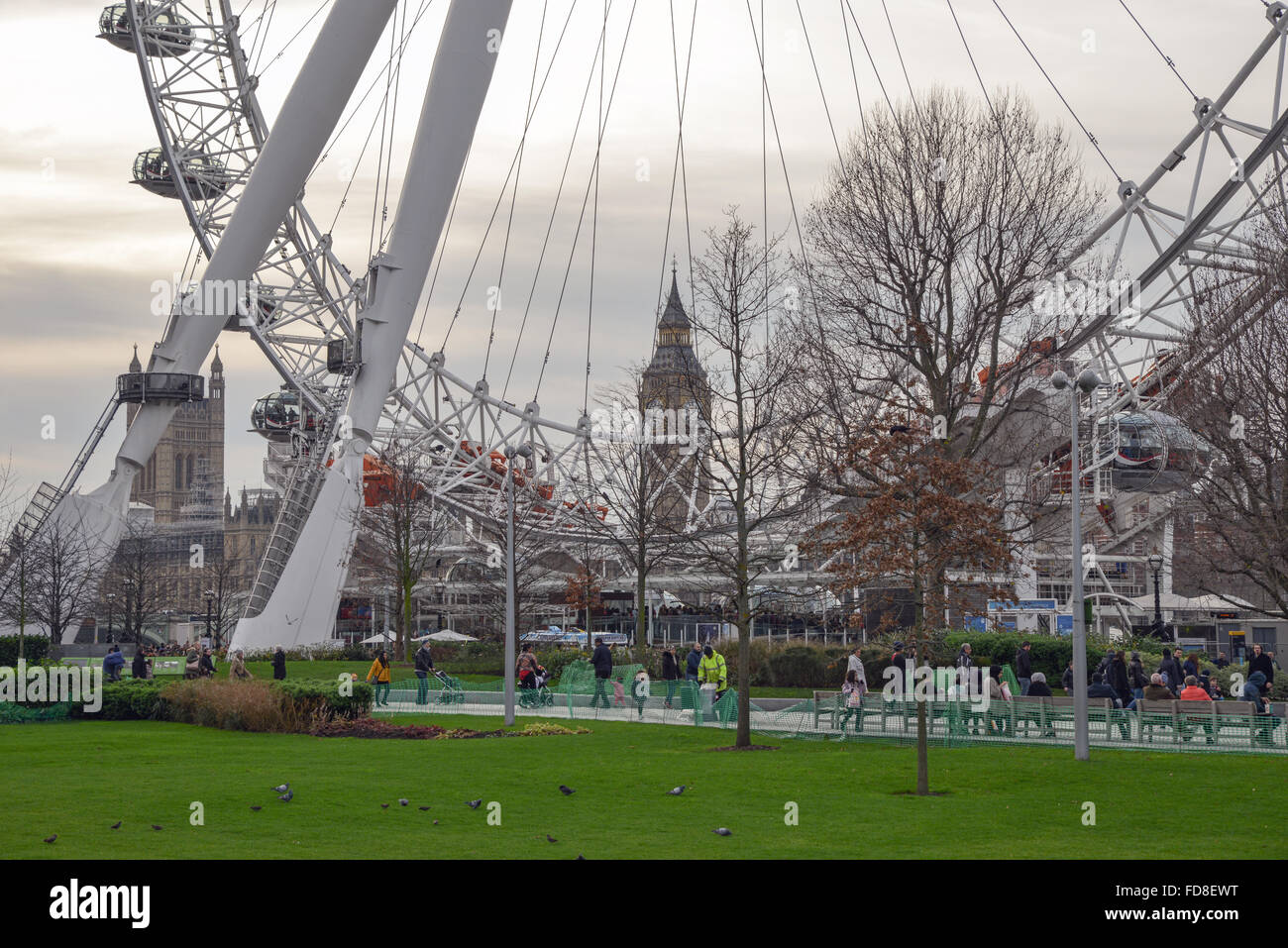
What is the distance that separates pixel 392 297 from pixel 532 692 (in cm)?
1419

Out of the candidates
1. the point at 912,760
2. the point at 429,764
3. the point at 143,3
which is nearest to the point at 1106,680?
the point at 912,760

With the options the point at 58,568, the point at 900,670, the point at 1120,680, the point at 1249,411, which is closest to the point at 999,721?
the point at 1120,680

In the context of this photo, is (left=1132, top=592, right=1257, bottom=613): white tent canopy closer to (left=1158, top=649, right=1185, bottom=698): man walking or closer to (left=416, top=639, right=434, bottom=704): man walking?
(left=1158, top=649, right=1185, bottom=698): man walking

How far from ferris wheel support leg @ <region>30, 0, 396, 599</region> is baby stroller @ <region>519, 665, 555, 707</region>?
17.0 meters

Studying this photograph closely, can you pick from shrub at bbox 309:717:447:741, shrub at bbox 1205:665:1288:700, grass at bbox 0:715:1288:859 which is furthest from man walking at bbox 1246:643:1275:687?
shrub at bbox 309:717:447:741

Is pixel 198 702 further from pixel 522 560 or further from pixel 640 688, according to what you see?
pixel 522 560

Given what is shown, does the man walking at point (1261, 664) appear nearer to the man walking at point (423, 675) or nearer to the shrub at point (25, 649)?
the man walking at point (423, 675)

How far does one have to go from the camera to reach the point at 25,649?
34906 mm

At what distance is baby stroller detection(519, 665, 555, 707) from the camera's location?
1280 inches

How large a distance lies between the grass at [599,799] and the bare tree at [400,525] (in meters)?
23.0

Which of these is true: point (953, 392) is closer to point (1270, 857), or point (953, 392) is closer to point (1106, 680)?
point (1106, 680)

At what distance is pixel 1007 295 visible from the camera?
29.0m

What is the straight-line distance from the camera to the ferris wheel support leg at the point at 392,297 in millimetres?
36125
